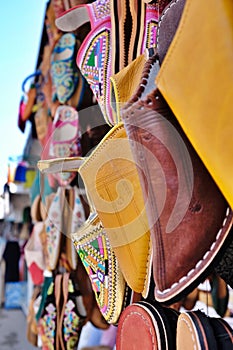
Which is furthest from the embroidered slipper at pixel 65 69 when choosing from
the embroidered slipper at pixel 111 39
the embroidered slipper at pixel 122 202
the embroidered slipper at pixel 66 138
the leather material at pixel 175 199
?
the leather material at pixel 175 199

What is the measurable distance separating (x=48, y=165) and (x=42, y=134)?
1.05m

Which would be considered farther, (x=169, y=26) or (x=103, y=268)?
(x=103, y=268)

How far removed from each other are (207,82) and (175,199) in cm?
8

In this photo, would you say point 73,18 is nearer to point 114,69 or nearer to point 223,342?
point 114,69

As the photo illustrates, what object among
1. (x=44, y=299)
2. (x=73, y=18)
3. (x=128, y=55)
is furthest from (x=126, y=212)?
(x=44, y=299)

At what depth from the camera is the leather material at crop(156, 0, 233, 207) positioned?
24cm

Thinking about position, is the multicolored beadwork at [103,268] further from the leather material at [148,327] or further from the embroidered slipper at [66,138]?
the embroidered slipper at [66,138]

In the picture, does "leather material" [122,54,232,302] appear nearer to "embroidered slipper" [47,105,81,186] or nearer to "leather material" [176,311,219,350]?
"leather material" [176,311,219,350]

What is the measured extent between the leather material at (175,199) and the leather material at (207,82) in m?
0.02

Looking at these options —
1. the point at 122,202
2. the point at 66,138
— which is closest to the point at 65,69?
the point at 66,138

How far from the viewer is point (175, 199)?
28cm

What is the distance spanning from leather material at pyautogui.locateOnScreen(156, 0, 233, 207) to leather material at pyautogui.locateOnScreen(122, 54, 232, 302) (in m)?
0.02

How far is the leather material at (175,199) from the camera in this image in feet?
0.89

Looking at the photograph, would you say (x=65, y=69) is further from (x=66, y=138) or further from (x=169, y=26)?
(x=169, y=26)
